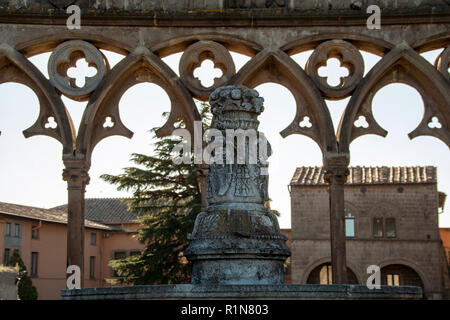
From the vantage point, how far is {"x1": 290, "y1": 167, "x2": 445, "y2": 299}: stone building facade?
1179 inches

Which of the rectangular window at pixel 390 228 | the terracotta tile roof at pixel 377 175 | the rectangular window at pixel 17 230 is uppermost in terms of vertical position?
the terracotta tile roof at pixel 377 175

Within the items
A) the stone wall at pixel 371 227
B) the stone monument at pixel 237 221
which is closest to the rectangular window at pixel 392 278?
the stone wall at pixel 371 227

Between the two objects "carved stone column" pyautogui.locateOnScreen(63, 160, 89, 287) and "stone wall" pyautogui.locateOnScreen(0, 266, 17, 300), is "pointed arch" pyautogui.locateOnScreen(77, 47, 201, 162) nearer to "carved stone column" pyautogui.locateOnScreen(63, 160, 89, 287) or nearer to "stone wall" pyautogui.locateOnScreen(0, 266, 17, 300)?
"carved stone column" pyautogui.locateOnScreen(63, 160, 89, 287)

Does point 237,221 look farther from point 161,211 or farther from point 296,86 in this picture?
point 161,211

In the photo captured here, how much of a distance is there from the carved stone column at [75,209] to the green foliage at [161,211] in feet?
27.9

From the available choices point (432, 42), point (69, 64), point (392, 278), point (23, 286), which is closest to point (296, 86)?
point (432, 42)

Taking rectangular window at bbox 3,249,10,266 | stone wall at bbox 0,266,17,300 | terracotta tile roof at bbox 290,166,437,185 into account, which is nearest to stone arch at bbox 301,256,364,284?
terracotta tile roof at bbox 290,166,437,185

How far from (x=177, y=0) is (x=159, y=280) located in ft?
30.8

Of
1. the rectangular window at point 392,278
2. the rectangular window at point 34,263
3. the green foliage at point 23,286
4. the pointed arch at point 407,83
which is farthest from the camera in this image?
the rectangular window at point 34,263

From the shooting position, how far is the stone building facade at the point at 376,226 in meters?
30.0

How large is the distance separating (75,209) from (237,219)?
4.93 meters

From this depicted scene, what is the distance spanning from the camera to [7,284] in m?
14.2

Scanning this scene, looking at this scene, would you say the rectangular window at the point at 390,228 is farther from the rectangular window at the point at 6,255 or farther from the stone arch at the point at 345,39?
the stone arch at the point at 345,39
